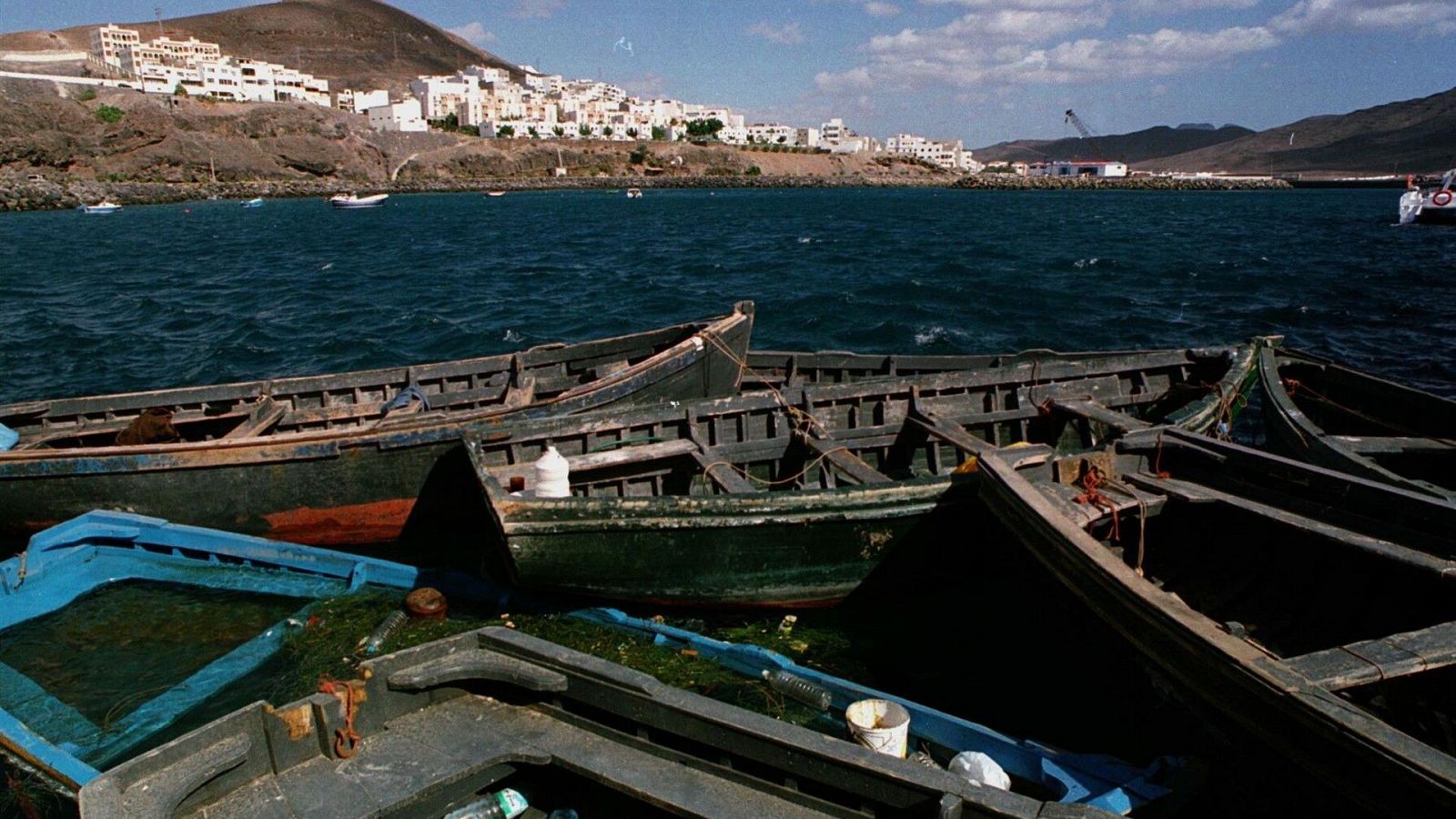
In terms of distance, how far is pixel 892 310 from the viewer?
92.8ft

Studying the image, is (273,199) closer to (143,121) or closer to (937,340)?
(143,121)

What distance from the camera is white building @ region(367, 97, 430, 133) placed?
154 meters

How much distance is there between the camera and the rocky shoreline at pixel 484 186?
85.1 meters

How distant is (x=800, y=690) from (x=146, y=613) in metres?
7.32

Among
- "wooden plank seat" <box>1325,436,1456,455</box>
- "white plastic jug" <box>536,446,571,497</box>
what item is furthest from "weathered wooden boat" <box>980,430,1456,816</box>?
"white plastic jug" <box>536,446,571,497</box>

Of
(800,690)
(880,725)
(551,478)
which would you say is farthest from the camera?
(551,478)

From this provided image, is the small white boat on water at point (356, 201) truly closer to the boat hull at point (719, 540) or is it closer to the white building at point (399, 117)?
the white building at point (399, 117)

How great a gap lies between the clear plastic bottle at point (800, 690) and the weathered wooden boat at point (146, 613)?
3574mm

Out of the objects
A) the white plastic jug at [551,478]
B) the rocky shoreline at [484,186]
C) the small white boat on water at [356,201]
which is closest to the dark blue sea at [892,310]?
the white plastic jug at [551,478]

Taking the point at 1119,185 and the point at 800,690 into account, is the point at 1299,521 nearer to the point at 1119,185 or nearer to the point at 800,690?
the point at 800,690

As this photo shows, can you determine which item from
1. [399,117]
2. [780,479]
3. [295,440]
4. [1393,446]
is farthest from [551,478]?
[399,117]

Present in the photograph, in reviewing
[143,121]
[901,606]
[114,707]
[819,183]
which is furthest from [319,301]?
[819,183]

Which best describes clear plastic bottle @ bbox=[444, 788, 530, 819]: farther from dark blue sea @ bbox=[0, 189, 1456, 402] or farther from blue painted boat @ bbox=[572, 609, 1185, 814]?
dark blue sea @ bbox=[0, 189, 1456, 402]

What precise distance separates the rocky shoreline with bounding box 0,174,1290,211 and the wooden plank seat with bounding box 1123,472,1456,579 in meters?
102
